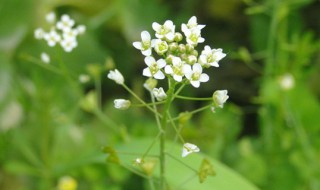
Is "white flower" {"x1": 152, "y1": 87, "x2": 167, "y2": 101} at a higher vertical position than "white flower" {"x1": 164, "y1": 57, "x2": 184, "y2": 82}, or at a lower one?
lower

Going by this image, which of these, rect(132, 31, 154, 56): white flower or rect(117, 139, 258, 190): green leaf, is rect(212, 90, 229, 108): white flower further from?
rect(117, 139, 258, 190): green leaf

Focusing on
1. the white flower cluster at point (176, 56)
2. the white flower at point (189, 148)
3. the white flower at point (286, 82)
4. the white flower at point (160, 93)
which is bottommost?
the white flower at point (189, 148)

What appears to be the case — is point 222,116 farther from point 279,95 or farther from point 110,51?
point 110,51

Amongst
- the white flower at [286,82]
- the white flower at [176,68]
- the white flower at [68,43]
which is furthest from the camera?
the white flower at [286,82]

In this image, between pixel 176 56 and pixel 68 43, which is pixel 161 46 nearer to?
pixel 176 56

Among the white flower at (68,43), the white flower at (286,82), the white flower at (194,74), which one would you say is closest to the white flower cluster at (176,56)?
the white flower at (194,74)

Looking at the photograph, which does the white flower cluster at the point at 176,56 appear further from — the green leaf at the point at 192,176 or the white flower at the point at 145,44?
the green leaf at the point at 192,176

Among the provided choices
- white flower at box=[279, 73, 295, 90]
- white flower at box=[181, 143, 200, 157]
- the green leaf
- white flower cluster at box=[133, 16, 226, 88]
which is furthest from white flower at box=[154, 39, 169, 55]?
white flower at box=[279, 73, 295, 90]
